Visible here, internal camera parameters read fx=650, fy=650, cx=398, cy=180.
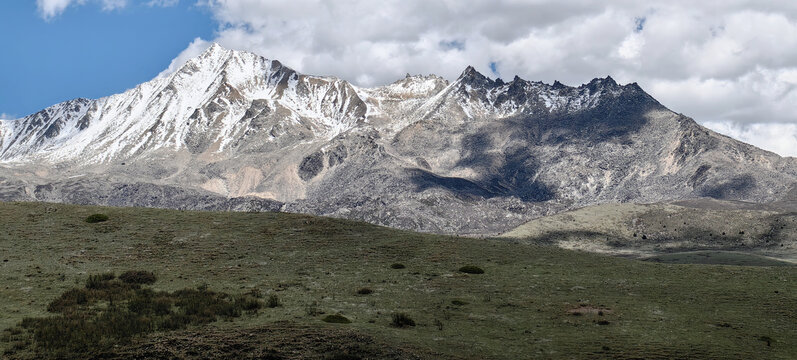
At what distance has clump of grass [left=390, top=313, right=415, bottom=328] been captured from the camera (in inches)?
1761

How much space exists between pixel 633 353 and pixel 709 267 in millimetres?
34303

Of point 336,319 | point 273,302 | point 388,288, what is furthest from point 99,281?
point 388,288

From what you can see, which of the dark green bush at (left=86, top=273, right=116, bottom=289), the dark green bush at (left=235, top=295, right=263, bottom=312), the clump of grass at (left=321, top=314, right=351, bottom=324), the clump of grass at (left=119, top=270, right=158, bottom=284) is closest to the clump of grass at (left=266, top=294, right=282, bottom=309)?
the dark green bush at (left=235, top=295, right=263, bottom=312)

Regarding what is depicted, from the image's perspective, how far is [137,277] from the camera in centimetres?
5509

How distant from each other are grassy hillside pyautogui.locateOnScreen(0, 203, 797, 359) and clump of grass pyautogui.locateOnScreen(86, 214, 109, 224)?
1449mm

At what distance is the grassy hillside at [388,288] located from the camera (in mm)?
40312

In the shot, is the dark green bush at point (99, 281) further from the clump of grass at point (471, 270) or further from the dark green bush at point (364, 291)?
the clump of grass at point (471, 270)

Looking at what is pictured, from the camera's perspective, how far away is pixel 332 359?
37.1m

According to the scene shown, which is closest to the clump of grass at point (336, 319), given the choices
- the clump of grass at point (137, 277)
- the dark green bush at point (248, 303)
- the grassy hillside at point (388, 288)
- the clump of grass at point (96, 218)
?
the grassy hillside at point (388, 288)

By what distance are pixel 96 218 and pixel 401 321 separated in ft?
159

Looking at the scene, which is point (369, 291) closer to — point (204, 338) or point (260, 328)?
point (260, 328)

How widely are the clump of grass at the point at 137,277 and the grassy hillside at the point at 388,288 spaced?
37.6 inches

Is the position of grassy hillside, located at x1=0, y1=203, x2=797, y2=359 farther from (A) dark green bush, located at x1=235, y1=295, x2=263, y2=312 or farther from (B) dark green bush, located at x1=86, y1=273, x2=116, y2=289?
(B) dark green bush, located at x1=86, y1=273, x2=116, y2=289

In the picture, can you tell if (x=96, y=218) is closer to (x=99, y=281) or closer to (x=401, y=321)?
(x=99, y=281)
